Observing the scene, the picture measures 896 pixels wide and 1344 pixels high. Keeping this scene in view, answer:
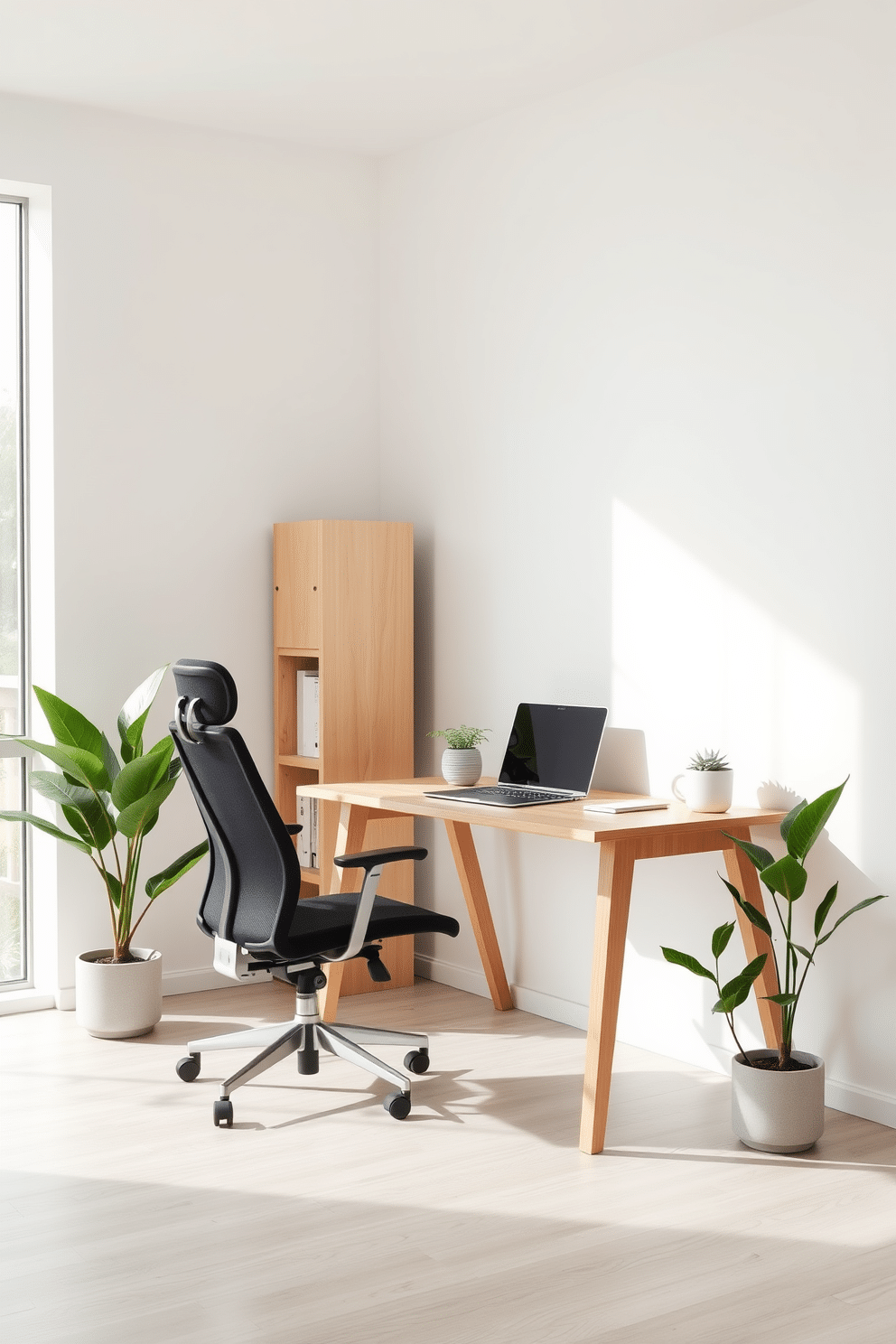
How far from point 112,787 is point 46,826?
0.78 ft

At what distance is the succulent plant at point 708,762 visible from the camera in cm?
360

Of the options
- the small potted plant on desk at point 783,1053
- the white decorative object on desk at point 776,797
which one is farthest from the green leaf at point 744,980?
the white decorative object on desk at point 776,797

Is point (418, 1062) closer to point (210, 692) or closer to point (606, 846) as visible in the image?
point (606, 846)

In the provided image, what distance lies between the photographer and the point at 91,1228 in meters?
2.85

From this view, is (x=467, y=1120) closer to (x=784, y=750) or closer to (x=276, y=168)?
(x=784, y=750)

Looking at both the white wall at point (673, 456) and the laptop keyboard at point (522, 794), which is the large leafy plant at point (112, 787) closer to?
the laptop keyboard at point (522, 794)

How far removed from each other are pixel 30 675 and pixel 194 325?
52.4 inches

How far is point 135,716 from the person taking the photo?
4230 mm

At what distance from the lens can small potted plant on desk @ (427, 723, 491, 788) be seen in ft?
13.9

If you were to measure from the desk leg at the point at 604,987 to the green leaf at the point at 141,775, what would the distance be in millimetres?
1419

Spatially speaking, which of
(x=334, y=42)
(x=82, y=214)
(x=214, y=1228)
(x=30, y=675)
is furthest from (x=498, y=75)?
(x=214, y=1228)

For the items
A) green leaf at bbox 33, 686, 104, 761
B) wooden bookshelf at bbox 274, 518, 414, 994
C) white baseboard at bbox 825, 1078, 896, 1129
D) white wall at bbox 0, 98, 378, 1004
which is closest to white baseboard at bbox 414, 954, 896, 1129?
white baseboard at bbox 825, 1078, 896, 1129

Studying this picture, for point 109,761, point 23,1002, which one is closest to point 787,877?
point 109,761

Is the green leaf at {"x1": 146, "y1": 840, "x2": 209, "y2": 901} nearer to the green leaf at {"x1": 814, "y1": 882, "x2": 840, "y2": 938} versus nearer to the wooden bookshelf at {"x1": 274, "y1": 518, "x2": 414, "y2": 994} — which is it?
the wooden bookshelf at {"x1": 274, "y1": 518, "x2": 414, "y2": 994}
